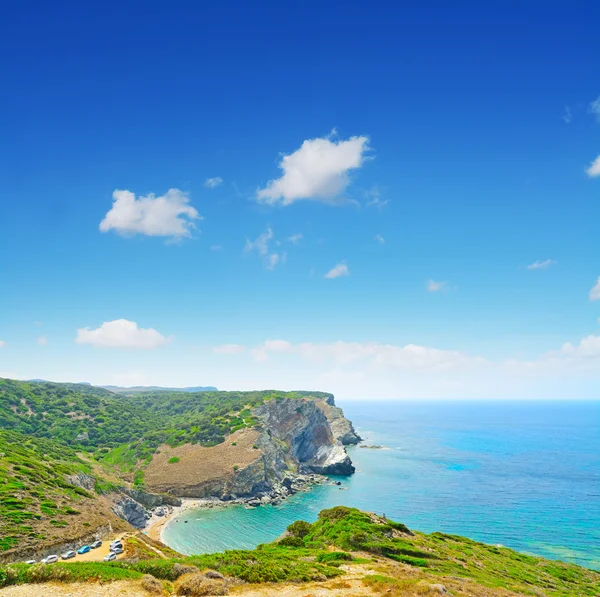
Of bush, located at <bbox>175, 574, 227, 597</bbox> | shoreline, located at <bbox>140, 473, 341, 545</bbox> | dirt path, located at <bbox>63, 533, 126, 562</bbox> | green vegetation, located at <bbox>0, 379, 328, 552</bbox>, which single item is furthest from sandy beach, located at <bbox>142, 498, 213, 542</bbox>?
bush, located at <bbox>175, 574, 227, 597</bbox>

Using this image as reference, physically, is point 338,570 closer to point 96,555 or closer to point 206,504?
point 96,555

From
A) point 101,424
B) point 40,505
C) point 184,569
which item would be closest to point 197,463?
point 101,424

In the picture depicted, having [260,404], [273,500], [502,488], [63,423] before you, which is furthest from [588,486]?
[63,423]

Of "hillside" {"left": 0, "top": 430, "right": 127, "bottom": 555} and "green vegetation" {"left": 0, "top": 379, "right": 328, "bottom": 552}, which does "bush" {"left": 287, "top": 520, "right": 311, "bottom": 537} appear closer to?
"hillside" {"left": 0, "top": 430, "right": 127, "bottom": 555}

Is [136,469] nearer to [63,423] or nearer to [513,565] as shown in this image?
[63,423]

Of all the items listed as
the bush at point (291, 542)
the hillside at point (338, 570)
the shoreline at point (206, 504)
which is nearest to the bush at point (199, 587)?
the hillside at point (338, 570)
